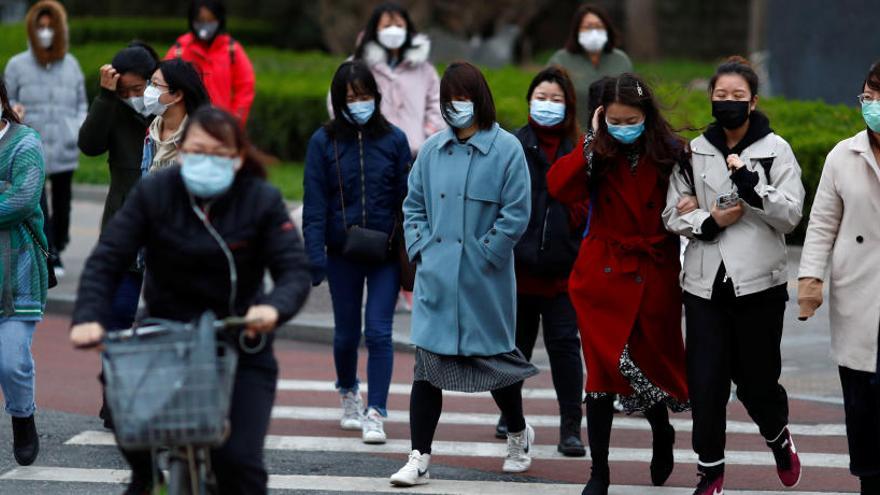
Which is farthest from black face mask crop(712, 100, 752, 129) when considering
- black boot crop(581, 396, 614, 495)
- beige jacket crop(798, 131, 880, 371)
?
black boot crop(581, 396, 614, 495)

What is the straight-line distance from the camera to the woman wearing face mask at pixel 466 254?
7406mm

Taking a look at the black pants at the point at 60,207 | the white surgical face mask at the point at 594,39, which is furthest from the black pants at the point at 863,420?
the black pants at the point at 60,207

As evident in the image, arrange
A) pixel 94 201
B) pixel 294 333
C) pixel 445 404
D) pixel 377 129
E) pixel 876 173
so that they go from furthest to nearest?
pixel 94 201
pixel 294 333
pixel 445 404
pixel 377 129
pixel 876 173

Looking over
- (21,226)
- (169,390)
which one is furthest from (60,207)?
(169,390)

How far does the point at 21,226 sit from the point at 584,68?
4.73 m

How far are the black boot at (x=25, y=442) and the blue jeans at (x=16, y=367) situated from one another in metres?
0.08

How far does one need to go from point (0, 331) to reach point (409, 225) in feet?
6.19

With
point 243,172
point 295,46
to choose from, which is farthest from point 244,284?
point 295,46

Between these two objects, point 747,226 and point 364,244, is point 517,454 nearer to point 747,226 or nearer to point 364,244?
point 364,244

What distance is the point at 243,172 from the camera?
554 centimetres

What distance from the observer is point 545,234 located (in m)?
8.24

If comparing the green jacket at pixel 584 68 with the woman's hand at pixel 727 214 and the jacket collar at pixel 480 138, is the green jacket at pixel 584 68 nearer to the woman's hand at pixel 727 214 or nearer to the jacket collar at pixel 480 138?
the jacket collar at pixel 480 138

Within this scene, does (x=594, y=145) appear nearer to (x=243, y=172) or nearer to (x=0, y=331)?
(x=243, y=172)

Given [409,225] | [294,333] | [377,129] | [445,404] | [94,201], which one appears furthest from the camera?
[94,201]
